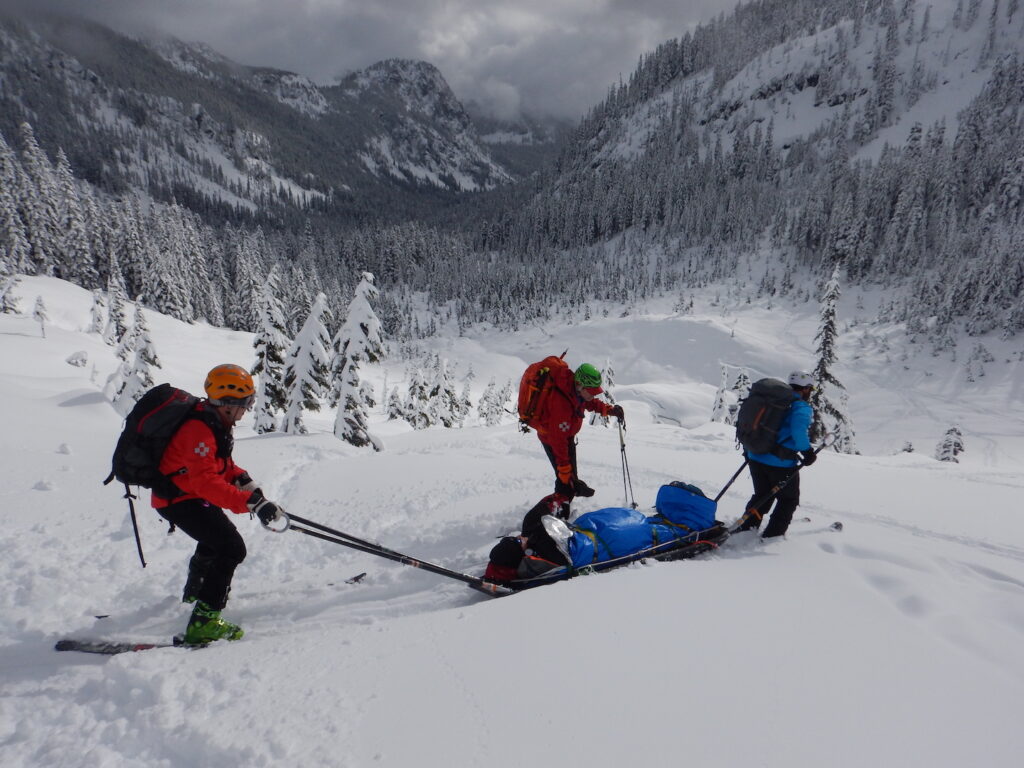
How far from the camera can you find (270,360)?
72.1 feet

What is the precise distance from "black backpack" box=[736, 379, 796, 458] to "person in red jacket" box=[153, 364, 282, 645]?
17.9ft

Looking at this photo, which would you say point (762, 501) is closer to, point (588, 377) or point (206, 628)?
point (588, 377)

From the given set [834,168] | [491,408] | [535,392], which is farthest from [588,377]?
[834,168]

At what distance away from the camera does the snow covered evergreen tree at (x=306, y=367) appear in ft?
63.0

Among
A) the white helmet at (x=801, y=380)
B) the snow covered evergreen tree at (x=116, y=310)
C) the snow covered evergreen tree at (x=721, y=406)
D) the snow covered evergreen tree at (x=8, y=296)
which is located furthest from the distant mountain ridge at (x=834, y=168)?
the snow covered evergreen tree at (x=8, y=296)

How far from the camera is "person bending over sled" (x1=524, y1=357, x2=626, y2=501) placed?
21.2 ft

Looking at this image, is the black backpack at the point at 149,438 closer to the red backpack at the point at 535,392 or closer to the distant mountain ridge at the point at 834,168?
the red backpack at the point at 535,392

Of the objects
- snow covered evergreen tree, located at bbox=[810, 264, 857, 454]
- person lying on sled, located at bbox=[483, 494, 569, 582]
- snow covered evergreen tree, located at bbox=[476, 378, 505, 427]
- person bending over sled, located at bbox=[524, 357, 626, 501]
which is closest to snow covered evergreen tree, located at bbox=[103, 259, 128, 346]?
snow covered evergreen tree, located at bbox=[476, 378, 505, 427]

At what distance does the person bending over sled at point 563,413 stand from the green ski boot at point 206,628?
13.4ft

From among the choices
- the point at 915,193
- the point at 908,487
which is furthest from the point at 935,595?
the point at 915,193

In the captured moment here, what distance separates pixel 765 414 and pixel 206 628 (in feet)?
21.0

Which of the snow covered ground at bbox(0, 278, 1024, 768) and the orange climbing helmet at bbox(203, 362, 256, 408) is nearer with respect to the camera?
the snow covered ground at bbox(0, 278, 1024, 768)

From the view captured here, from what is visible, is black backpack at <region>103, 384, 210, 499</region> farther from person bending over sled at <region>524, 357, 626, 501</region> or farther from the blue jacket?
the blue jacket

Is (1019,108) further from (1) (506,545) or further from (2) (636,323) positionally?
(1) (506,545)
